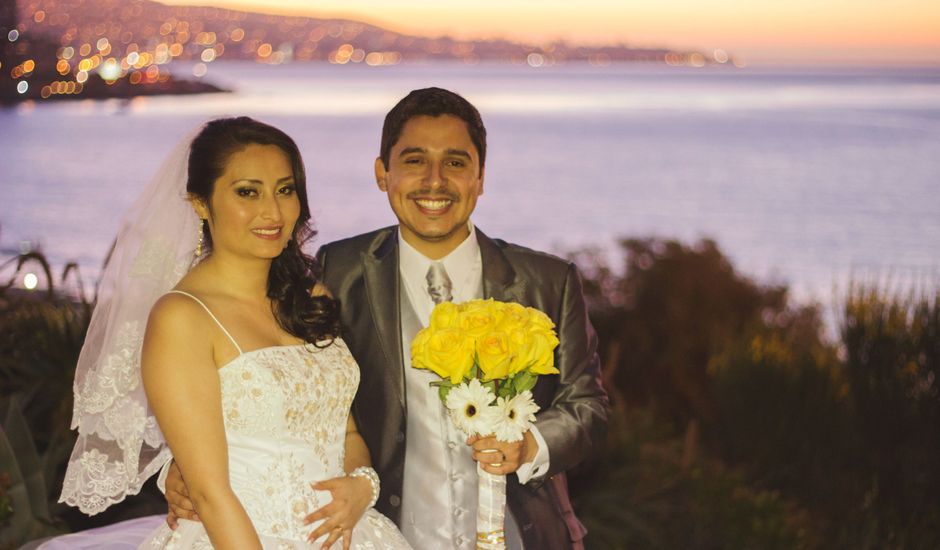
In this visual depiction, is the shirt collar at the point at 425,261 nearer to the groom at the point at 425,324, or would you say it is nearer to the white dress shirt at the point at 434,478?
the groom at the point at 425,324

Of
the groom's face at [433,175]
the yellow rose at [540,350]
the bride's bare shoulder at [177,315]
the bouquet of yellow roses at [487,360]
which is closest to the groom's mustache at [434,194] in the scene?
the groom's face at [433,175]

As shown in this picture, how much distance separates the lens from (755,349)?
8.65m

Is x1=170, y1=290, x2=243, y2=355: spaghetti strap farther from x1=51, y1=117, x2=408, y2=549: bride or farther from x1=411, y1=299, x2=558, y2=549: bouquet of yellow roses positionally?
x1=411, y1=299, x2=558, y2=549: bouquet of yellow roses

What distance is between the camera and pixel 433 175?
3676 millimetres

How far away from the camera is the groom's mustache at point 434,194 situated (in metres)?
3.69

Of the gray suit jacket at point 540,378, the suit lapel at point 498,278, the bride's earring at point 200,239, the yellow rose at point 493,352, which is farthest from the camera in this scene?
the suit lapel at point 498,278

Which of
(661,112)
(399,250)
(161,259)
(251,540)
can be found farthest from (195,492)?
(661,112)

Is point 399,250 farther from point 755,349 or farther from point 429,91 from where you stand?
point 755,349

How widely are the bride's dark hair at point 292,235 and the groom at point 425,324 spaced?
212mm

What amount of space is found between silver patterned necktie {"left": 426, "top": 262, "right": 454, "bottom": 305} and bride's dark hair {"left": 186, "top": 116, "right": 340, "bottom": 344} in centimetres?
37

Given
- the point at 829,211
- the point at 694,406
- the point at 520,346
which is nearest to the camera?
the point at 520,346

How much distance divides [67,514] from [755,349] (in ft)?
16.8

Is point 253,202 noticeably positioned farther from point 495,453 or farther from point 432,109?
point 495,453

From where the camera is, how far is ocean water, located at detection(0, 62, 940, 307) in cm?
3444
